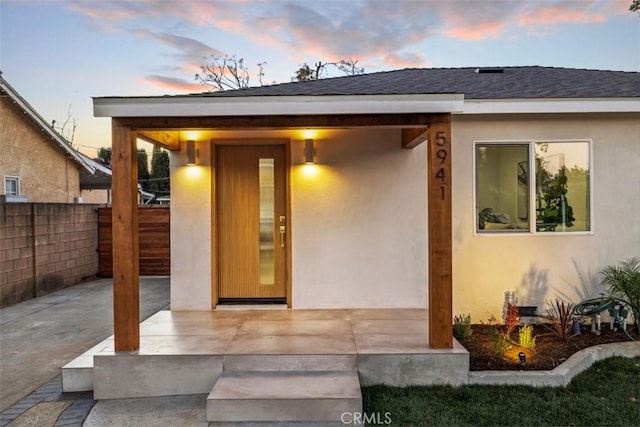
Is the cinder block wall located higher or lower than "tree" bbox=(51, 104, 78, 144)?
lower

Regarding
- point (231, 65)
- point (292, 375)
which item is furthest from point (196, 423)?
point (231, 65)

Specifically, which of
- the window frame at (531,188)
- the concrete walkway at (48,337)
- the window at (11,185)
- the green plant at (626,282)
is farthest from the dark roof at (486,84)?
the window at (11,185)

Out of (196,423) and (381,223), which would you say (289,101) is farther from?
(196,423)

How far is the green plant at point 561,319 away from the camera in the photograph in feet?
15.9

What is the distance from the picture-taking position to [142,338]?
14.7 ft

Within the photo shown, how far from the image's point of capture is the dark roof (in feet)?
18.9

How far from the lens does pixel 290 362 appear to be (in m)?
3.95

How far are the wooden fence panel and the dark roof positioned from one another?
5.25 m

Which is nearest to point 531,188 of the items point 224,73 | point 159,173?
point 224,73

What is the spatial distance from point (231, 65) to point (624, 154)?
16.0m

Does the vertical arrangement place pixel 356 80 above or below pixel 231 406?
above

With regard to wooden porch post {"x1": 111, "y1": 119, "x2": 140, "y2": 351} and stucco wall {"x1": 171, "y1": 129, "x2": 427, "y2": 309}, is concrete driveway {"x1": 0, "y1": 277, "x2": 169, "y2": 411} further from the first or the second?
stucco wall {"x1": 171, "y1": 129, "x2": 427, "y2": 309}

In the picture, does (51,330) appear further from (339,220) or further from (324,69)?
(324,69)

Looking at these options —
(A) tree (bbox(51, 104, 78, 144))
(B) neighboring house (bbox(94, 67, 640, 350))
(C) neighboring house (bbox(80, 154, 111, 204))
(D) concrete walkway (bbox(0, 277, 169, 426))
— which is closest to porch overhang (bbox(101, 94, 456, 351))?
(D) concrete walkway (bbox(0, 277, 169, 426))
